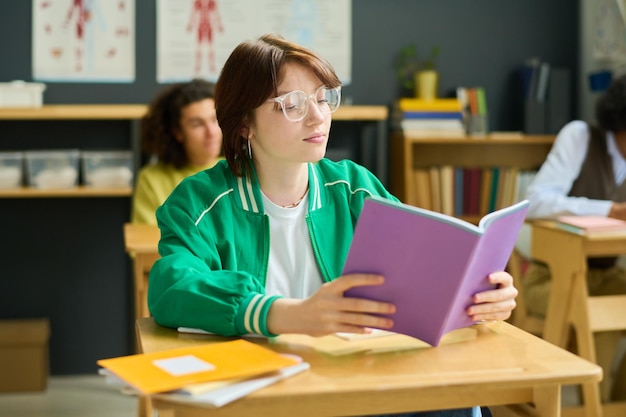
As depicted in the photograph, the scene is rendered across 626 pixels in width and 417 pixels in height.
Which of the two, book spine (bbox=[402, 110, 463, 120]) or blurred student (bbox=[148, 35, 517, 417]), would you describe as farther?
book spine (bbox=[402, 110, 463, 120])

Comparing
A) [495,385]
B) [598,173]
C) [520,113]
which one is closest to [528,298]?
[598,173]

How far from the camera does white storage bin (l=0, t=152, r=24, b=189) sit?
13.1 feet

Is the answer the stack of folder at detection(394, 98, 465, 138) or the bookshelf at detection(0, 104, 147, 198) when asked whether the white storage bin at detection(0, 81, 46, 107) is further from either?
the stack of folder at detection(394, 98, 465, 138)

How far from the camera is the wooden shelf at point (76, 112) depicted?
12.8 feet

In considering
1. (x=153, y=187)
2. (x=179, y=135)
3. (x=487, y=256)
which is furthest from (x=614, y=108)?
(x=487, y=256)

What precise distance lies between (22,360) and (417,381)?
10.0ft

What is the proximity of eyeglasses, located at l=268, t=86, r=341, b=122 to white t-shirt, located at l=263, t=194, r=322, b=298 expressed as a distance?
0.61 feet

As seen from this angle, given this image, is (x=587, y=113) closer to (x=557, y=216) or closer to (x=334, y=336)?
(x=557, y=216)

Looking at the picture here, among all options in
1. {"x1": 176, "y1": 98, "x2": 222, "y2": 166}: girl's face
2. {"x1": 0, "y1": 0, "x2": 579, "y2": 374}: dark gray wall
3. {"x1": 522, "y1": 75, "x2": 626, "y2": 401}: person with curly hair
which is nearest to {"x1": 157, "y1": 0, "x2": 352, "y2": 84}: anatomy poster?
{"x1": 0, "y1": 0, "x2": 579, "y2": 374}: dark gray wall

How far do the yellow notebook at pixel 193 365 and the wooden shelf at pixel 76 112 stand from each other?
277cm

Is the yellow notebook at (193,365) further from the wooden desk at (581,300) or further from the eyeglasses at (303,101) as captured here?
the wooden desk at (581,300)

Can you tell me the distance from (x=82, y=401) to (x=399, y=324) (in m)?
2.72

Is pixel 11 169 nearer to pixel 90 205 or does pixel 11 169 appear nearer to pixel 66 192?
pixel 66 192

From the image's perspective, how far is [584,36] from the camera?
15.2ft
